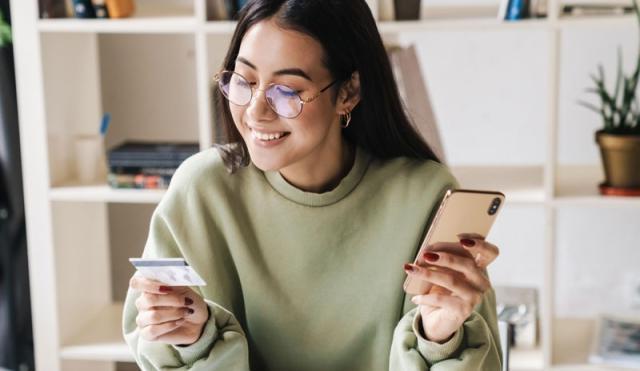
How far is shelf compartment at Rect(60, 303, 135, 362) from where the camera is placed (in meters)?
2.50

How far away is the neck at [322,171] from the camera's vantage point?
64.7 inches

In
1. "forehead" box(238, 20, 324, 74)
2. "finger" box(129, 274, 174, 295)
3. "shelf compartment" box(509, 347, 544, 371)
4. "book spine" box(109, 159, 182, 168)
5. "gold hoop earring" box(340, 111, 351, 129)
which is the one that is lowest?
"shelf compartment" box(509, 347, 544, 371)

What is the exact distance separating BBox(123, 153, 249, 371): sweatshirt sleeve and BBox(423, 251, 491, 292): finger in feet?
1.11

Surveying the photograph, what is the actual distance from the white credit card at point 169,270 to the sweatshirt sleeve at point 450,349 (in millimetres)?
354

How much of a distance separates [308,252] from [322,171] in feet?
0.43

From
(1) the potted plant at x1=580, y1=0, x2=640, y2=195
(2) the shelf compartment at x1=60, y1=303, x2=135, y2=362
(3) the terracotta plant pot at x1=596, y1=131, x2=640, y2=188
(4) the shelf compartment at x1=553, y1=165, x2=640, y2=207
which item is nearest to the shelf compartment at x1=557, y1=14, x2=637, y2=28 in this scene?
(1) the potted plant at x1=580, y1=0, x2=640, y2=195

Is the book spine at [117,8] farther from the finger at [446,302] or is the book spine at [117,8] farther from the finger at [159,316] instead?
the finger at [446,302]

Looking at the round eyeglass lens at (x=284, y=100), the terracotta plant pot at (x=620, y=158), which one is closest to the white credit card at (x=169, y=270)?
the round eyeglass lens at (x=284, y=100)

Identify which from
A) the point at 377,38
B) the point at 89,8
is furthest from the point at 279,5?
the point at 89,8

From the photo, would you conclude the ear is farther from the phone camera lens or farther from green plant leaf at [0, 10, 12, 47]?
green plant leaf at [0, 10, 12, 47]

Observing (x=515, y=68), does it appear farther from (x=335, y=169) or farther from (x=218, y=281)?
(x=218, y=281)

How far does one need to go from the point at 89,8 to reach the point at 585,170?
1.25 meters

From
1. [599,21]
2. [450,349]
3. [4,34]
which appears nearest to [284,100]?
[450,349]

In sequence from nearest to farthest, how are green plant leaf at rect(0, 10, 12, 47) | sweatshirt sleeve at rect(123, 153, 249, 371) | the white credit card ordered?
the white credit card, sweatshirt sleeve at rect(123, 153, 249, 371), green plant leaf at rect(0, 10, 12, 47)
